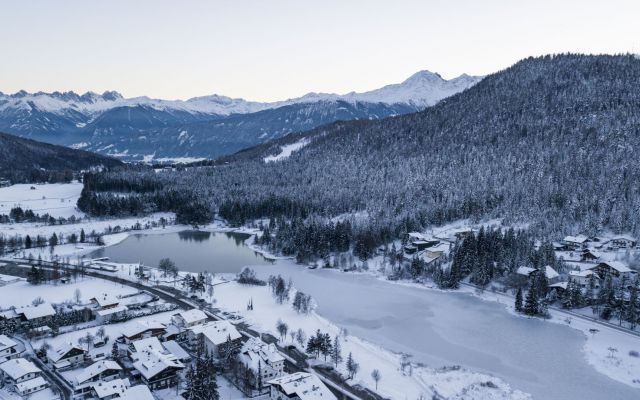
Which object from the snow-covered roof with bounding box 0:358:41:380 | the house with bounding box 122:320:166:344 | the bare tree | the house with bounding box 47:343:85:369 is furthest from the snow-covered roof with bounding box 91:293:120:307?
the bare tree

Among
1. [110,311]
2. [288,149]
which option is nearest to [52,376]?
[110,311]

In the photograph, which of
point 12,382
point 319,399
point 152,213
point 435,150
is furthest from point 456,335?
point 435,150

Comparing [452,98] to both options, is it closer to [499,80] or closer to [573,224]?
[499,80]

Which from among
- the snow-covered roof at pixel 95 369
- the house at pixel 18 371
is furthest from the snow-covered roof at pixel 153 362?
the house at pixel 18 371

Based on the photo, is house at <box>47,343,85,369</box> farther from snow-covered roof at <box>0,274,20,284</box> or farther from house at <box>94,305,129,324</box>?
snow-covered roof at <box>0,274,20,284</box>

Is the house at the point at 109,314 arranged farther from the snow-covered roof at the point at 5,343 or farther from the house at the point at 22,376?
the house at the point at 22,376
